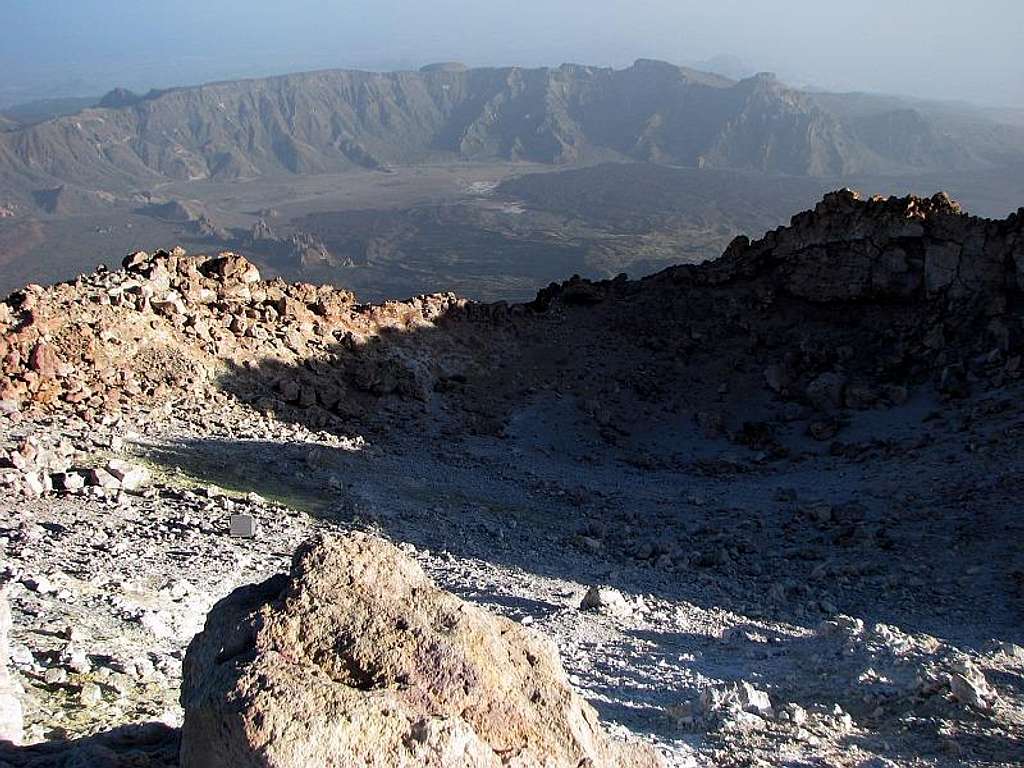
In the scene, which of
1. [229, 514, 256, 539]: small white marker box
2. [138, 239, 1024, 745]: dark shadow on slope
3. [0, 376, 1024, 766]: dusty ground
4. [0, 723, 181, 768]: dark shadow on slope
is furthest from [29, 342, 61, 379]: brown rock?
[0, 723, 181, 768]: dark shadow on slope

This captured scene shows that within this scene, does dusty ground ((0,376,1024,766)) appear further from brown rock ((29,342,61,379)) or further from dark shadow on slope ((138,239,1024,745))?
brown rock ((29,342,61,379))

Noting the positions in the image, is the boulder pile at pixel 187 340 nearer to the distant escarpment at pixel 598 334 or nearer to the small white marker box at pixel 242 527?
the distant escarpment at pixel 598 334


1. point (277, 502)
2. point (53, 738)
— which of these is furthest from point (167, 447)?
point (53, 738)

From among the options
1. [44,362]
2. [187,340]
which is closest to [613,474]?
[187,340]

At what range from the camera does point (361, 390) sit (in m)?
20.5

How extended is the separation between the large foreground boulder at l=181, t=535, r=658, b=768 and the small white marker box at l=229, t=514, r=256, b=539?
21.9 feet

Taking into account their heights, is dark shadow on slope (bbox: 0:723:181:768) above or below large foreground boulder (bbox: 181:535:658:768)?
below

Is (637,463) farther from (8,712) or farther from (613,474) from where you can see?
(8,712)

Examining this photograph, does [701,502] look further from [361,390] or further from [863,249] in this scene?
[863,249]

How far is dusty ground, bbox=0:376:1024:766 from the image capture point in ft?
23.6

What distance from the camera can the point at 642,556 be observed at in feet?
46.0

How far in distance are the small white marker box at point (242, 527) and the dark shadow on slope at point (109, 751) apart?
6.08 m

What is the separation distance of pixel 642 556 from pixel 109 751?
10.2 m

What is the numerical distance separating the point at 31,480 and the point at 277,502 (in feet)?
10.8
